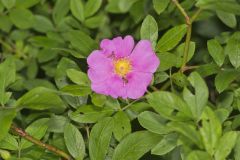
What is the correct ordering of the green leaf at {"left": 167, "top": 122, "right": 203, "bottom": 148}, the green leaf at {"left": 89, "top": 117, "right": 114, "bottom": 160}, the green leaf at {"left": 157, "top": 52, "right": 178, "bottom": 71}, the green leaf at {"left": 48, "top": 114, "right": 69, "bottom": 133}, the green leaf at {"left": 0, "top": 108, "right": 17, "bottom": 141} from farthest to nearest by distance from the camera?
1. the green leaf at {"left": 48, "top": 114, "right": 69, "bottom": 133}
2. the green leaf at {"left": 157, "top": 52, "right": 178, "bottom": 71}
3. the green leaf at {"left": 89, "top": 117, "right": 114, "bottom": 160}
4. the green leaf at {"left": 0, "top": 108, "right": 17, "bottom": 141}
5. the green leaf at {"left": 167, "top": 122, "right": 203, "bottom": 148}

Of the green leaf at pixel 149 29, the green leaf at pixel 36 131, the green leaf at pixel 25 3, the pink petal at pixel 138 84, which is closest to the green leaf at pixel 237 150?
the pink petal at pixel 138 84

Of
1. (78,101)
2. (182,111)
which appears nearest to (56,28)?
(78,101)

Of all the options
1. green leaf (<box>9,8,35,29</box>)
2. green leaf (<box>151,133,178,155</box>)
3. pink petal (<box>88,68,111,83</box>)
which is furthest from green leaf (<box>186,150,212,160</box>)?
green leaf (<box>9,8,35,29</box>)

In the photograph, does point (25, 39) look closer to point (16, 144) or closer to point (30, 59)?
point (30, 59)

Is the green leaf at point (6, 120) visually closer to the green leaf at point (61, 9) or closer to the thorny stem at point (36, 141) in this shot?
the thorny stem at point (36, 141)

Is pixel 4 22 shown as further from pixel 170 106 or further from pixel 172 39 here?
pixel 170 106

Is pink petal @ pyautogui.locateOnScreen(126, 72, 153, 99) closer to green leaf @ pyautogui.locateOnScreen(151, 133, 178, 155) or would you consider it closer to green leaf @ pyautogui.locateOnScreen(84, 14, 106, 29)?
green leaf @ pyautogui.locateOnScreen(151, 133, 178, 155)

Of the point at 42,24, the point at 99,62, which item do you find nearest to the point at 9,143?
the point at 99,62
